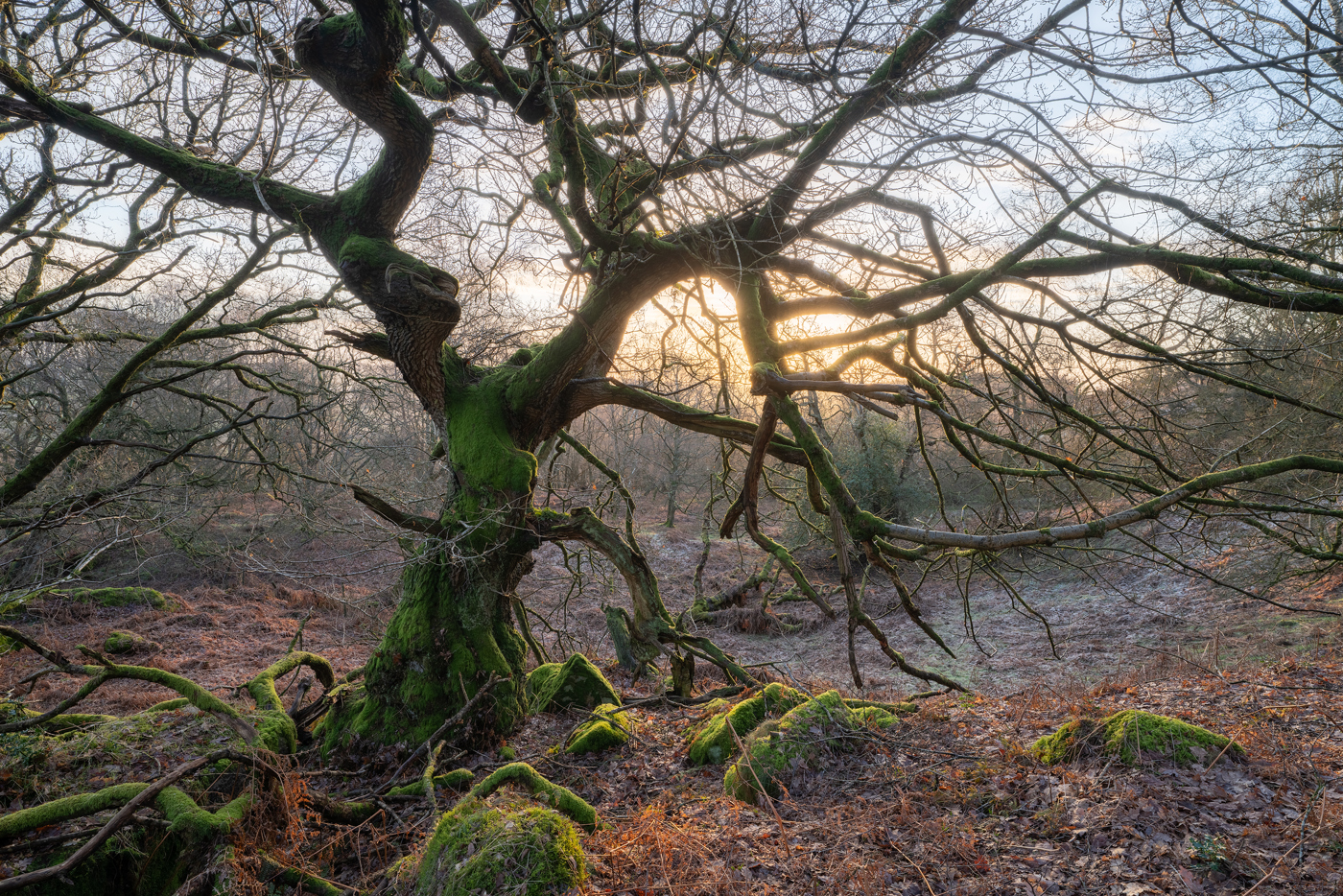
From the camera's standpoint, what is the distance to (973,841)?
3.42 m

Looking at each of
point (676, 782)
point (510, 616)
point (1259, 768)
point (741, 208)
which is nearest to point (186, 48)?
point (741, 208)

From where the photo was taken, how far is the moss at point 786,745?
173 inches

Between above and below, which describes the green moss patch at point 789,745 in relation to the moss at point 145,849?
above

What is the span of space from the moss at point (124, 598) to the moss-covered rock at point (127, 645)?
2461mm

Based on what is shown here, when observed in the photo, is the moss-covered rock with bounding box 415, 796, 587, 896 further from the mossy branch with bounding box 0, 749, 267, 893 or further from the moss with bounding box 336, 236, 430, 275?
the moss with bounding box 336, 236, 430, 275

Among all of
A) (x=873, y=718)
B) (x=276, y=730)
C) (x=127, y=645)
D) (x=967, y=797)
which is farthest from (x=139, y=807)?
(x=127, y=645)

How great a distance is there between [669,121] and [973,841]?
4.16 m

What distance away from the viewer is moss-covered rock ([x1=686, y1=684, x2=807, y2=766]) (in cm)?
516

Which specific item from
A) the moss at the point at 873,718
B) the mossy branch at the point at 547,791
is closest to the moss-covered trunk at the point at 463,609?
the mossy branch at the point at 547,791

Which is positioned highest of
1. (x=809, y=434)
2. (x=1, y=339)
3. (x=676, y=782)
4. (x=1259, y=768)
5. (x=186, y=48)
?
(x=186, y=48)

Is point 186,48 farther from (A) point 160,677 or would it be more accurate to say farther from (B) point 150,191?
(A) point 160,677

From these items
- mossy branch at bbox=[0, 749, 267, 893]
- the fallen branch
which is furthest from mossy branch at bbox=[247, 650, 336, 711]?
mossy branch at bbox=[0, 749, 267, 893]

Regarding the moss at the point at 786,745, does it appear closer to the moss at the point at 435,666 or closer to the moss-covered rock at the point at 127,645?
the moss at the point at 435,666

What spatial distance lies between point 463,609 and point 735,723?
2.63m
